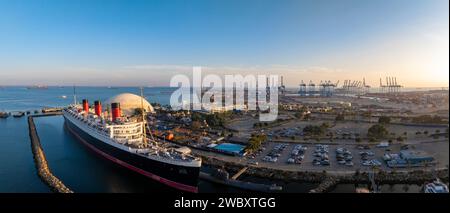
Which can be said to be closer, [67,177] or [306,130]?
[67,177]

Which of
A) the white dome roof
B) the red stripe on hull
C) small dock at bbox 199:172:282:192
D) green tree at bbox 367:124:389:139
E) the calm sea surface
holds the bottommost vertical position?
the calm sea surface

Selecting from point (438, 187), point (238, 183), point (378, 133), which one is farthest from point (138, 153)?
point (378, 133)

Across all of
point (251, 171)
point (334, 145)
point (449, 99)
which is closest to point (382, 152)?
point (334, 145)

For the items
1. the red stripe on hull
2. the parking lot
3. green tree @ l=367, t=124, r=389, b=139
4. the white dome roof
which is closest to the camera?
the red stripe on hull

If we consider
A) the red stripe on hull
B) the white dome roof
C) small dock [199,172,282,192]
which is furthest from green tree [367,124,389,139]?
the white dome roof

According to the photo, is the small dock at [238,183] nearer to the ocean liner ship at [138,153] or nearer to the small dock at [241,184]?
the small dock at [241,184]

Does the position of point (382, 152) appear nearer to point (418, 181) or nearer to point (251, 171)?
point (418, 181)

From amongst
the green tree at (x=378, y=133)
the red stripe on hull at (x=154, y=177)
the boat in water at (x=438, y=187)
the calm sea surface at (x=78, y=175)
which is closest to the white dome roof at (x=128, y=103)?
the calm sea surface at (x=78, y=175)

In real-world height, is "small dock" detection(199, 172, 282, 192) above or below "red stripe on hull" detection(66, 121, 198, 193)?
below

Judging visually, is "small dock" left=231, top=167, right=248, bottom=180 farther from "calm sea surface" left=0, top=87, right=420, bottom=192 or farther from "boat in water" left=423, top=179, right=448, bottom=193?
"boat in water" left=423, top=179, right=448, bottom=193

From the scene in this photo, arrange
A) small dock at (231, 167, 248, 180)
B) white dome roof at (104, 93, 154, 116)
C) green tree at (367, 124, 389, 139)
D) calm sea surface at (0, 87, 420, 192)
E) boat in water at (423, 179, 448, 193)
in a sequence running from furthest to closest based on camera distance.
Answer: white dome roof at (104, 93, 154, 116) → green tree at (367, 124, 389, 139) → small dock at (231, 167, 248, 180) → calm sea surface at (0, 87, 420, 192) → boat in water at (423, 179, 448, 193)

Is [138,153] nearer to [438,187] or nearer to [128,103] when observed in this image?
[438,187]
